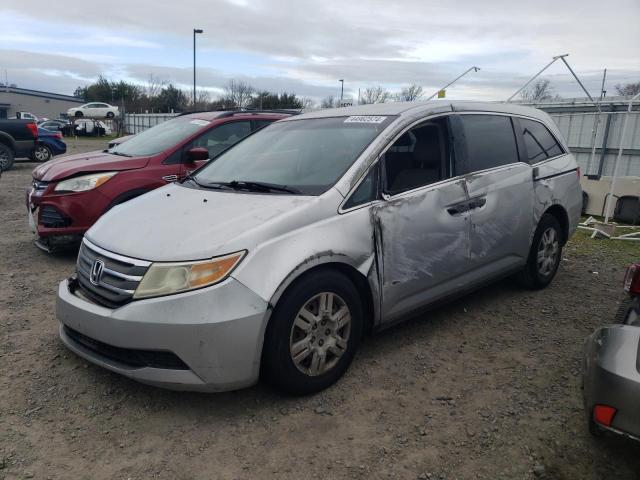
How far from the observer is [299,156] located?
3.67 metres

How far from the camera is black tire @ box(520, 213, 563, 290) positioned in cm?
464

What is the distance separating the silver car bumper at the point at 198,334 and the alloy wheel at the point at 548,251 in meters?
3.14

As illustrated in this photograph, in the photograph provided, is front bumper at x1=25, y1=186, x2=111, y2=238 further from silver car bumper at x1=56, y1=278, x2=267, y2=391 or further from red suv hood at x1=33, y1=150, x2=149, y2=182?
silver car bumper at x1=56, y1=278, x2=267, y2=391

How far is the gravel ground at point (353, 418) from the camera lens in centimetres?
248

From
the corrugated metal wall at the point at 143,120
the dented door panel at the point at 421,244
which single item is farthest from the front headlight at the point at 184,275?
the corrugated metal wall at the point at 143,120

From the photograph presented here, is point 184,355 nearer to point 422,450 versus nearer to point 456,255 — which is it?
point 422,450

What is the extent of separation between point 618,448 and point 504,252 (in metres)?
1.89

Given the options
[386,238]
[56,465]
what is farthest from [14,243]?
[386,238]

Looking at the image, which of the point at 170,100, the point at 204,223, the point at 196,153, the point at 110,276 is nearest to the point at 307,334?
the point at 204,223

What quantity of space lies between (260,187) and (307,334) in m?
1.07

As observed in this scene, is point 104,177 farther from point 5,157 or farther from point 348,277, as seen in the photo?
point 5,157

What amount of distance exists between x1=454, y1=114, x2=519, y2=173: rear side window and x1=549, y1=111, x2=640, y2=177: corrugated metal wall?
322 inches

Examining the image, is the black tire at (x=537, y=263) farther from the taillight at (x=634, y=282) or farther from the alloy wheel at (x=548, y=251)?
the taillight at (x=634, y=282)

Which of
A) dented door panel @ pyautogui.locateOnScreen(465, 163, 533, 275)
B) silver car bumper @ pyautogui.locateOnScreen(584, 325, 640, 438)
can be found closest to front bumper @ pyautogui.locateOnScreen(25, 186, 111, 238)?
dented door panel @ pyautogui.locateOnScreen(465, 163, 533, 275)
